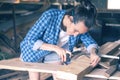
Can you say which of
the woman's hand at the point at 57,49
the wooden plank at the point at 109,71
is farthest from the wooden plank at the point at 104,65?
the woman's hand at the point at 57,49

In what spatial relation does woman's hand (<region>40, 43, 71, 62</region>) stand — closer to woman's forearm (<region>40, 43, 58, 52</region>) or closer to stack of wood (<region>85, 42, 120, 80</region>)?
woman's forearm (<region>40, 43, 58, 52</region>)

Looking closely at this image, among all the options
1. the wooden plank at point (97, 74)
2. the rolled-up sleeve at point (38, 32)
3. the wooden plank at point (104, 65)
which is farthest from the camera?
the wooden plank at point (104, 65)

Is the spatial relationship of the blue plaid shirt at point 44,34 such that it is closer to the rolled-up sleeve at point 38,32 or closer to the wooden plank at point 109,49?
the rolled-up sleeve at point 38,32

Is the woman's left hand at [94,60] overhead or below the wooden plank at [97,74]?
overhead

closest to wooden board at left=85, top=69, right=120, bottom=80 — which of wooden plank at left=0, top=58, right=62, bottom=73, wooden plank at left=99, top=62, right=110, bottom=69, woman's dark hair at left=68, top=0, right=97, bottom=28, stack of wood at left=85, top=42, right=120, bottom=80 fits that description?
stack of wood at left=85, top=42, right=120, bottom=80

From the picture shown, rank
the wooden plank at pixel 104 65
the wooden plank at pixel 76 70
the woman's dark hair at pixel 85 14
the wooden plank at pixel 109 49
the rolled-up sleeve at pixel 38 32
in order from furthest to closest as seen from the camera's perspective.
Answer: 1. the wooden plank at pixel 109 49
2. the wooden plank at pixel 104 65
3. the rolled-up sleeve at pixel 38 32
4. the woman's dark hair at pixel 85 14
5. the wooden plank at pixel 76 70

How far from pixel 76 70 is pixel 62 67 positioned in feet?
0.44

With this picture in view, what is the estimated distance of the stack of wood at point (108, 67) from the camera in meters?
2.27

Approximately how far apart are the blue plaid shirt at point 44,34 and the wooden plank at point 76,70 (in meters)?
0.29

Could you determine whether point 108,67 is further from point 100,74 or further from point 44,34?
point 44,34

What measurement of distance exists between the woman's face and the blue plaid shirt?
0.16 meters

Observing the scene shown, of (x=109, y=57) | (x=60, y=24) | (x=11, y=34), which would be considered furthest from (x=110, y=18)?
(x=60, y=24)

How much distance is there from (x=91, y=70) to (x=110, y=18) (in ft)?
8.72

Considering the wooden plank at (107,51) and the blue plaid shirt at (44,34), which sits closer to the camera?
the blue plaid shirt at (44,34)
